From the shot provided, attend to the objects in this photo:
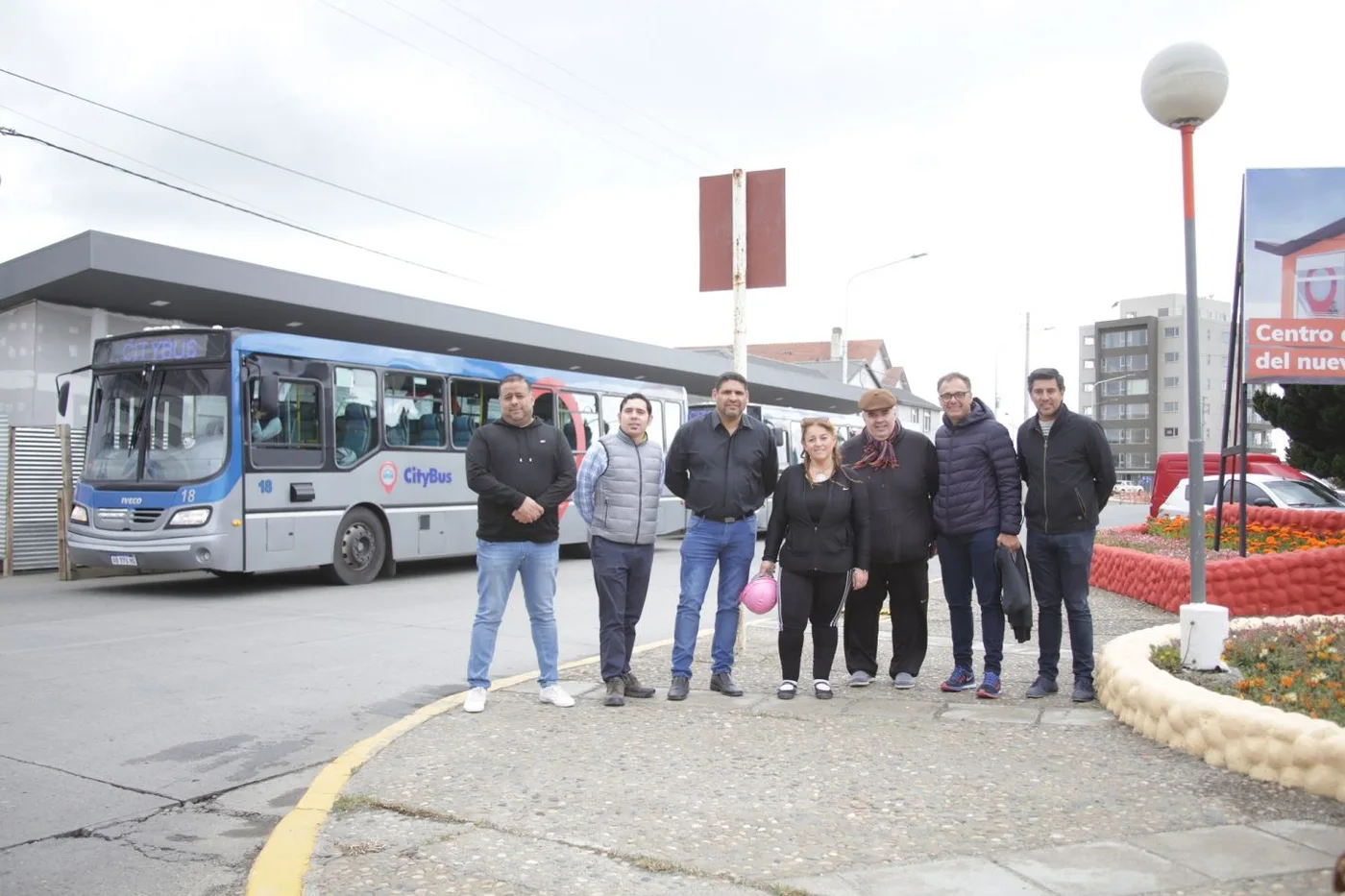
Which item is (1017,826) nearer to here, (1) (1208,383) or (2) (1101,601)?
(2) (1101,601)

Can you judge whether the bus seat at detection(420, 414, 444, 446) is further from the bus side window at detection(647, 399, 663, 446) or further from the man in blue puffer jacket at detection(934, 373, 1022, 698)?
the man in blue puffer jacket at detection(934, 373, 1022, 698)

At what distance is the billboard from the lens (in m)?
9.88

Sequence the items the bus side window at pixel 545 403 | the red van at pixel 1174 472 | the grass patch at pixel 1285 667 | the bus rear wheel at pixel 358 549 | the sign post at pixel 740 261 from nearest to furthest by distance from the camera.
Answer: the grass patch at pixel 1285 667 < the sign post at pixel 740 261 < the bus rear wheel at pixel 358 549 < the bus side window at pixel 545 403 < the red van at pixel 1174 472

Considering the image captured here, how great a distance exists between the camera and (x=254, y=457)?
13008 millimetres

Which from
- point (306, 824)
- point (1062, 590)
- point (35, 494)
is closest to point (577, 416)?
point (35, 494)

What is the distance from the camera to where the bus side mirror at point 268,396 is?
13148 mm

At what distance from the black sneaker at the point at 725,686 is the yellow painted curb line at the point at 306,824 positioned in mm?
1630

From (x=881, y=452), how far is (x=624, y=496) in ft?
5.33

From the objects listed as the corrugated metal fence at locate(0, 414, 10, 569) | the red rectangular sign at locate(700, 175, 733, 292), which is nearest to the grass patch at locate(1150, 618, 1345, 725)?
the red rectangular sign at locate(700, 175, 733, 292)

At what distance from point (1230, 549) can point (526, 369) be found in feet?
33.8

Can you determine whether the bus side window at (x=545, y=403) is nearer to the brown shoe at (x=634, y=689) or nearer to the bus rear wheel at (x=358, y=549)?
the bus rear wheel at (x=358, y=549)

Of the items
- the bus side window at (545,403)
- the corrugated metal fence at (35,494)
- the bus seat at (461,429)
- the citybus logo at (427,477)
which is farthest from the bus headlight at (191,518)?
the bus side window at (545,403)

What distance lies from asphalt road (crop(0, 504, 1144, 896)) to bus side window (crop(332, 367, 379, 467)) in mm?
1798

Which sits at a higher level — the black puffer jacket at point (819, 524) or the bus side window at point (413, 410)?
the bus side window at point (413, 410)
